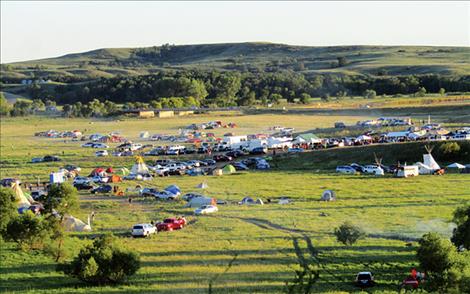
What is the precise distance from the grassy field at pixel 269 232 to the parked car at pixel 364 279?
0.74 ft

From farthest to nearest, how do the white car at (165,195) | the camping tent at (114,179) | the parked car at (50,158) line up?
the parked car at (50,158) → the camping tent at (114,179) → the white car at (165,195)

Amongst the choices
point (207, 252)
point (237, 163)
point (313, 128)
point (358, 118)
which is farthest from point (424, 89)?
point (207, 252)

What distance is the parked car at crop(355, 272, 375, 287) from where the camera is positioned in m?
17.2

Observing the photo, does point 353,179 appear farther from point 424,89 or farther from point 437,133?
point 424,89

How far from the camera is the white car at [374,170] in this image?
1471 inches

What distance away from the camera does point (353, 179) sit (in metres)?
36.0

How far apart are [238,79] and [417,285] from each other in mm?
100487

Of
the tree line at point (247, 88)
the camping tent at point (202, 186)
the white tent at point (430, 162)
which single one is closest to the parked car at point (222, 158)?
the camping tent at point (202, 186)

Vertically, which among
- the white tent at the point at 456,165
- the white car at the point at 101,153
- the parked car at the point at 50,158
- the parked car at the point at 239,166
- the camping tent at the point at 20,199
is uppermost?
the camping tent at the point at 20,199

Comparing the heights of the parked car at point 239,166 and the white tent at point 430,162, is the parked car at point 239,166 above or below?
below

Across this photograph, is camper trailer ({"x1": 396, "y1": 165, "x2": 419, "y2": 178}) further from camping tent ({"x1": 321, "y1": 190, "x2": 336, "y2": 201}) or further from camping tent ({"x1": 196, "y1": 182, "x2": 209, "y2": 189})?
camping tent ({"x1": 196, "y1": 182, "x2": 209, "y2": 189})

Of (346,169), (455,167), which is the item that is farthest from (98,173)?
(455,167)

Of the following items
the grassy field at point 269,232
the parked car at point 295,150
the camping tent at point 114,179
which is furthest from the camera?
the parked car at point 295,150

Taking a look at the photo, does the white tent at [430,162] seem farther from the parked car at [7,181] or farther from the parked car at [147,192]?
the parked car at [7,181]
